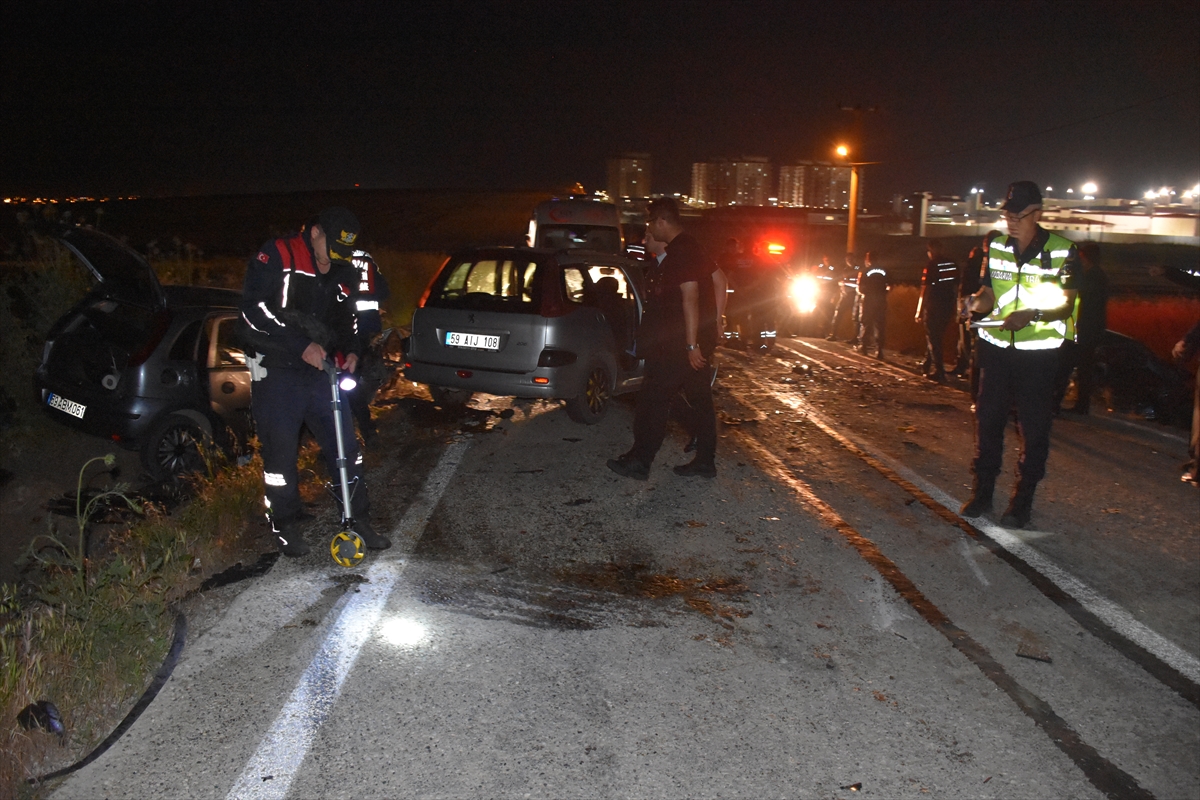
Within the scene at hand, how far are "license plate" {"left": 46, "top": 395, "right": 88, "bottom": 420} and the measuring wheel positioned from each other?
3655mm

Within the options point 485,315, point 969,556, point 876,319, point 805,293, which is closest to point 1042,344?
point 969,556

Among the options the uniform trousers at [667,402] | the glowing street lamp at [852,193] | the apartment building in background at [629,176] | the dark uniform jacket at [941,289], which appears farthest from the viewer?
the apartment building in background at [629,176]

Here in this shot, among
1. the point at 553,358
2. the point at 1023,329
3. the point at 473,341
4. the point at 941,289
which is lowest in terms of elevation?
the point at 553,358

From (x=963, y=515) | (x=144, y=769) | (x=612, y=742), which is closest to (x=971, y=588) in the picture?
(x=963, y=515)

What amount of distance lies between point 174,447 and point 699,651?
521 centimetres

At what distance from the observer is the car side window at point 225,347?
784 cm

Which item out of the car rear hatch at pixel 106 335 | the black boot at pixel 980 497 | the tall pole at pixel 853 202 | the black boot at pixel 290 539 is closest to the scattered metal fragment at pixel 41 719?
the black boot at pixel 290 539

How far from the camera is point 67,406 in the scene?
7.47 metres

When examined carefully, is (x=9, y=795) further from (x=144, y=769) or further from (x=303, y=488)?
(x=303, y=488)

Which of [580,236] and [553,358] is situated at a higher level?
[580,236]

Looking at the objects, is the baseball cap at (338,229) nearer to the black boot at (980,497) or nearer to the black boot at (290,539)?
the black boot at (290,539)

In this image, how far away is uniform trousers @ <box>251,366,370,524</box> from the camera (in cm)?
511

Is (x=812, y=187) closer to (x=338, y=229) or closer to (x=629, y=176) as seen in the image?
(x=629, y=176)

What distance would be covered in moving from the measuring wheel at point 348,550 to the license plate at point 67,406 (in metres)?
3.66
